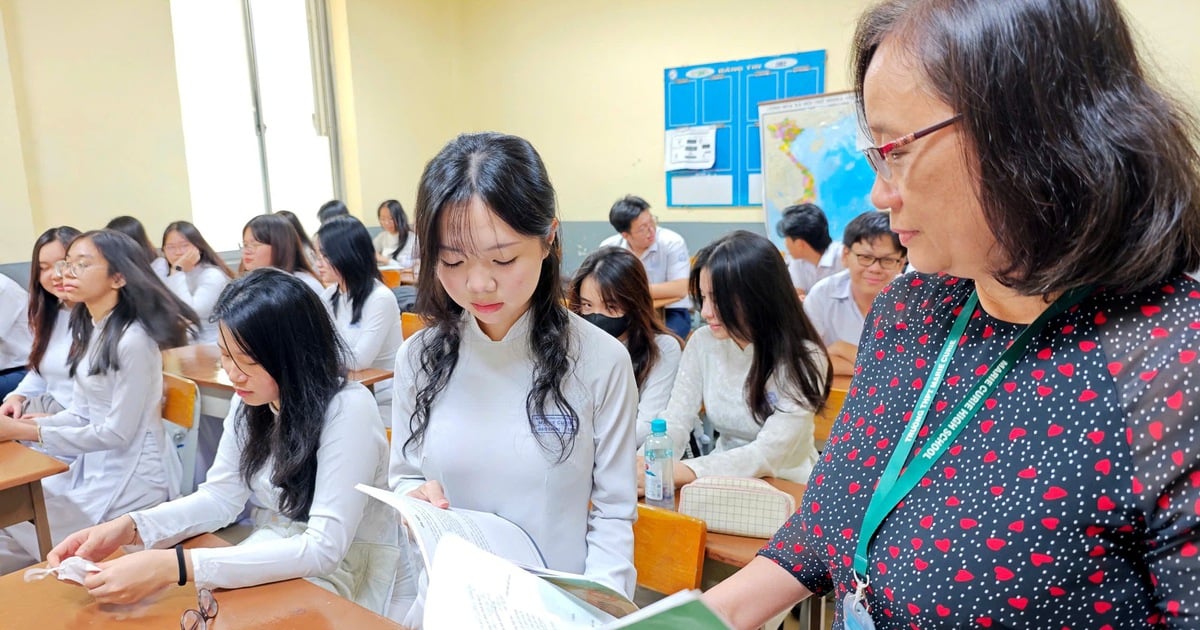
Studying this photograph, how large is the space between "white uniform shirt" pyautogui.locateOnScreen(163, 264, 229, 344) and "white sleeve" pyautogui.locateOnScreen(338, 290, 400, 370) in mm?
1307

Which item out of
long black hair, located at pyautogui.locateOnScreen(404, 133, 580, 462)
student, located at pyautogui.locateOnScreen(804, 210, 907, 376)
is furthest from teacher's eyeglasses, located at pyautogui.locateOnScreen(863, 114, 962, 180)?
student, located at pyautogui.locateOnScreen(804, 210, 907, 376)

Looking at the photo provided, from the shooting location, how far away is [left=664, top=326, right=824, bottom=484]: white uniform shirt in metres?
2.00

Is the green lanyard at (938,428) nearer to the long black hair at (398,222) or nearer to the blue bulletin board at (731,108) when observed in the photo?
the blue bulletin board at (731,108)

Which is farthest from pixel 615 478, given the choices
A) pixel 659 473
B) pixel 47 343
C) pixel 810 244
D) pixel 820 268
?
pixel 820 268

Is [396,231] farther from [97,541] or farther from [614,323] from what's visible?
[97,541]

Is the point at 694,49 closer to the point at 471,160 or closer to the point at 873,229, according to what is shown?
the point at 873,229

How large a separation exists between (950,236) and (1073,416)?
0.17 meters

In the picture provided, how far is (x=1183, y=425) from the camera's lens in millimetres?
503

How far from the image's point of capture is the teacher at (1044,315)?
0.53 m

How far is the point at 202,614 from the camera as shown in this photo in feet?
3.60

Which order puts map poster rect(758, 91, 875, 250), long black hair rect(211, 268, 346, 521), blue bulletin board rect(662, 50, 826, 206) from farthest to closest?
1. blue bulletin board rect(662, 50, 826, 206)
2. map poster rect(758, 91, 875, 250)
3. long black hair rect(211, 268, 346, 521)

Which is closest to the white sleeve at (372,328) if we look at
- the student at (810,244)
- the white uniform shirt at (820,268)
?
the student at (810,244)

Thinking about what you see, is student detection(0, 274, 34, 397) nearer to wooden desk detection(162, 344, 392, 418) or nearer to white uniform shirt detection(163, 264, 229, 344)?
white uniform shirt detection(163, 264, 229, 344)

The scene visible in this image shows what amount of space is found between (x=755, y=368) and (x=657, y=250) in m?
2.98
